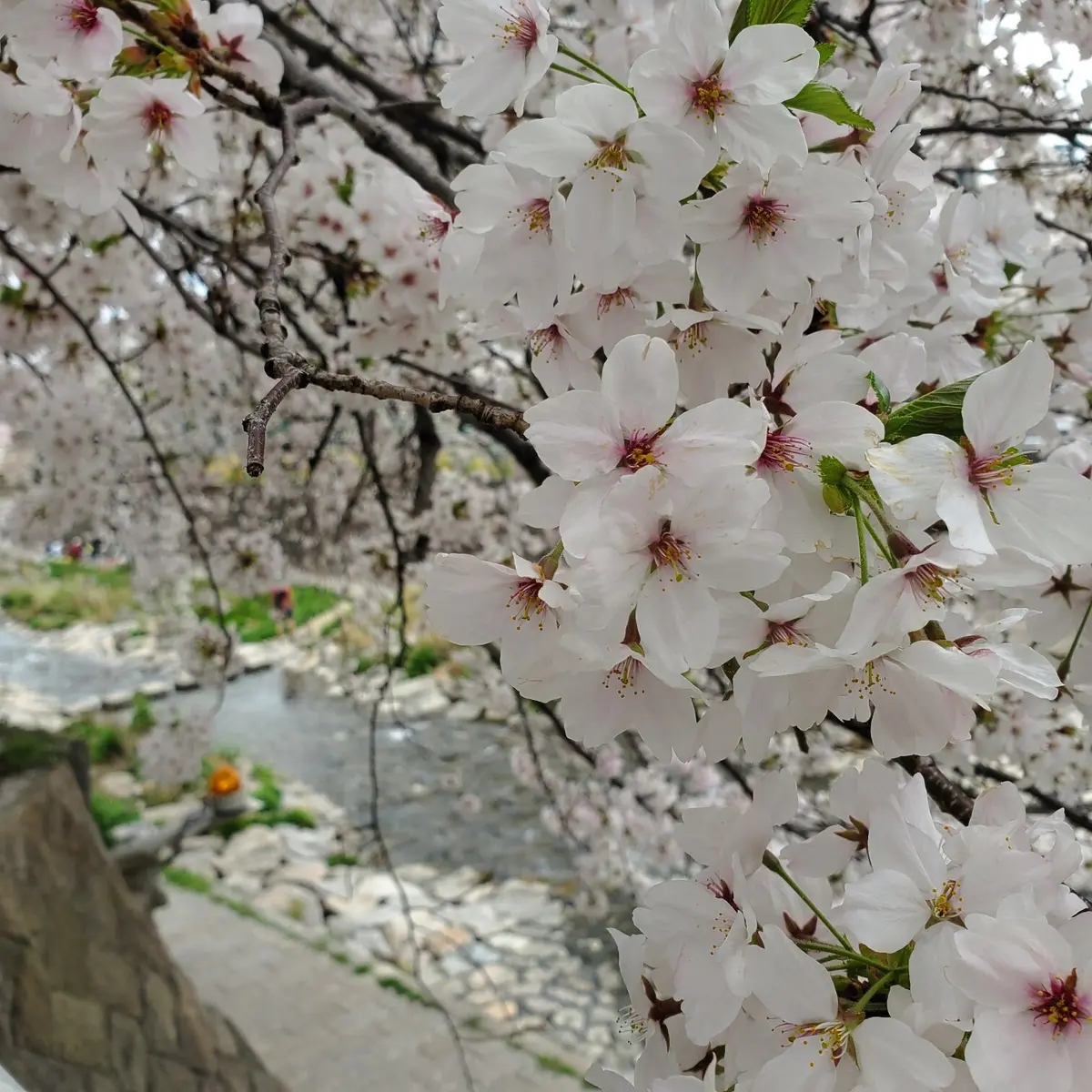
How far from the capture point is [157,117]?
757mm

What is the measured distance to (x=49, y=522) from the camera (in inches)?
97.7

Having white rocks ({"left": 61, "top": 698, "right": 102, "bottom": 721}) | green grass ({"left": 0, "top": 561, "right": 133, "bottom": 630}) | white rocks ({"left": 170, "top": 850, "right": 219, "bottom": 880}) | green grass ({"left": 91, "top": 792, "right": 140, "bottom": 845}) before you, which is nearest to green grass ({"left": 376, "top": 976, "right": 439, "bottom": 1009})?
white rocks ({"left": 170, "top": 850, "right": 219, "bottom": 880})

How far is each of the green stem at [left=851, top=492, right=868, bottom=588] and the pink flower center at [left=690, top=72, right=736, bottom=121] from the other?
8.7 inches

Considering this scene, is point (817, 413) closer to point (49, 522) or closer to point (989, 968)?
point (989, 968)

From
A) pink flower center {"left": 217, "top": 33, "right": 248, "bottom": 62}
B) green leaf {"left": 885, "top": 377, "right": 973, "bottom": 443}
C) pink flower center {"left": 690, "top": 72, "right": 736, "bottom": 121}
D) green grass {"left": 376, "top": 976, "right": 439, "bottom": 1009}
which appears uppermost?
pink flower center {"left": 217, "top": 33, "right": 248, "bottom": 62}

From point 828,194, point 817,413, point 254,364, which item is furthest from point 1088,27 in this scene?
point 254,364

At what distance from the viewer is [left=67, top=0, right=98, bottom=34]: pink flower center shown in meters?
0.69

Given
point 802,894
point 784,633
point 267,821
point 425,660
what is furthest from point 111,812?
point 784,633

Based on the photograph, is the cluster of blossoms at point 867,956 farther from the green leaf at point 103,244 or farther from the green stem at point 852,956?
the green leaf at point 103,244

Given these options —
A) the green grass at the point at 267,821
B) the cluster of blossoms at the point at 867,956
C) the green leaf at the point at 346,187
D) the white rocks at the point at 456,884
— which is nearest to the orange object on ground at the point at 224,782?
the green grass at the point at 267,821

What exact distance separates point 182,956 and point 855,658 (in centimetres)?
353

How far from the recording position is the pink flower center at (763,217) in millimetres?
484

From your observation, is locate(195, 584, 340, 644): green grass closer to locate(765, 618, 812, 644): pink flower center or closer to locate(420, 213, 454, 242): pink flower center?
locate(420, 213, 454, 242): pink flower center

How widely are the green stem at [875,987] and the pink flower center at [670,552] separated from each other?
10.1 inches
